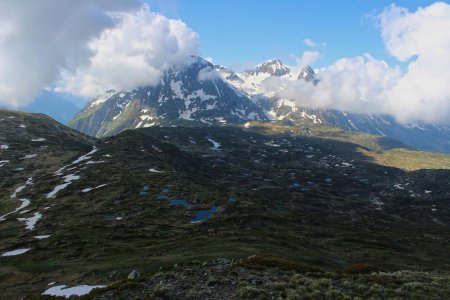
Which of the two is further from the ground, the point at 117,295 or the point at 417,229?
the point at 117,295

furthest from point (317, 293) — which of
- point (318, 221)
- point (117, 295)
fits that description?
point (318, 221)

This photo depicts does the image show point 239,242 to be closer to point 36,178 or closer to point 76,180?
point 76,180

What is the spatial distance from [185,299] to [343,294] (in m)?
11.5

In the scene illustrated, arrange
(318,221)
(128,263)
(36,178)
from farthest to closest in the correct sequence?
(36,178)
(318,221)
(128,263)

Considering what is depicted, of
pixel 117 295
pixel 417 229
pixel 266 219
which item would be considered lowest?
pixel 417 229

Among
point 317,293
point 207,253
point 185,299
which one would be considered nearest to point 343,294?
point 317,293

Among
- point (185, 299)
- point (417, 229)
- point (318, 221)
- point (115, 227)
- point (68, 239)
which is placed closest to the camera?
point (185, 299)

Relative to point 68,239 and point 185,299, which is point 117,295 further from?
point 68,239

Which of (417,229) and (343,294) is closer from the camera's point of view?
(343,294)

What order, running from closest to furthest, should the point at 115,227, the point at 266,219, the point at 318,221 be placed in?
the point at 115,227, the point at 266,219, the point at 318,221

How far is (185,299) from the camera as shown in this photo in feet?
96.5

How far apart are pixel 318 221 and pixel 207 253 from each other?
77246 millimetres

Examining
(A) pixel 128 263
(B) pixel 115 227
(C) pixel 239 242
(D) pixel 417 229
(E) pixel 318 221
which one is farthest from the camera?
(D) pixel 417 229

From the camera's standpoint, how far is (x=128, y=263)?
55688mm
